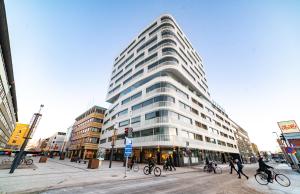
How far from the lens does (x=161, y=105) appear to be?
24484 mm

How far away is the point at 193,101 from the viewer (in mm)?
33812

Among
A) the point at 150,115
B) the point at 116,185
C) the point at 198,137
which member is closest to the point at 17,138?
the point at 150,115

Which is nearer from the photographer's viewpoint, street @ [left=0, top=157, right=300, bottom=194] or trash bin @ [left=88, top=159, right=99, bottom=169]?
street @ [left=0, top=157, right=300, bottom=194]

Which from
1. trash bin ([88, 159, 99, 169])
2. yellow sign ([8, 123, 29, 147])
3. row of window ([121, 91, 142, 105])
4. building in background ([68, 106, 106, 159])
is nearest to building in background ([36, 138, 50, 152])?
building in background ([68, 106, 106, 159])

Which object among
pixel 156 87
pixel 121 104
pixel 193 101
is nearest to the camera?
pixel 156 87

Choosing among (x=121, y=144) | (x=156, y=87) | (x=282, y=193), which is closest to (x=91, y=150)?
(x=121, y=144)

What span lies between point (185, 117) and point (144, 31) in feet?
84.5

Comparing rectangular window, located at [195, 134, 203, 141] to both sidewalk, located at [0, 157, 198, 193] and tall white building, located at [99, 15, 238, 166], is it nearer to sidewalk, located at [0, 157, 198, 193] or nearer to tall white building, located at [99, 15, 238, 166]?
tall white building, located at [99, 15, 238, 166]

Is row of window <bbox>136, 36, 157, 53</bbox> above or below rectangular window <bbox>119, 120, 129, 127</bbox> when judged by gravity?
above

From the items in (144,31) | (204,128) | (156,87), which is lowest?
(204,128)

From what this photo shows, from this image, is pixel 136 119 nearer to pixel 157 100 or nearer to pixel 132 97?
pixel 132 97

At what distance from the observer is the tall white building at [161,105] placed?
23.8 m

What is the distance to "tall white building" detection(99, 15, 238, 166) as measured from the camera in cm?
2380

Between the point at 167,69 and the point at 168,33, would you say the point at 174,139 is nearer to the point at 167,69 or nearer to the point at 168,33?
the point at 167,69
